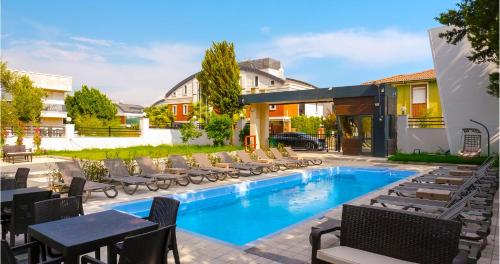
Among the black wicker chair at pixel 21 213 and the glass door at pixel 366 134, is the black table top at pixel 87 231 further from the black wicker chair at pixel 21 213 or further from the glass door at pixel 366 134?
the glass door at pixel 366 134

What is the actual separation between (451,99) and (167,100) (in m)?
44.8

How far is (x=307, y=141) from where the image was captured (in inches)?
1033

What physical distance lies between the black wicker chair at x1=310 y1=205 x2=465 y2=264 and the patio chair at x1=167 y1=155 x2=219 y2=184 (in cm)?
807

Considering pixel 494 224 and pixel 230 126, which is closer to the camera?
pixel 494 224

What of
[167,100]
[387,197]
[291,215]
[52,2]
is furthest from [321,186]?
[167,100]

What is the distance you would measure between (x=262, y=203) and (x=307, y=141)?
1638 centimetres

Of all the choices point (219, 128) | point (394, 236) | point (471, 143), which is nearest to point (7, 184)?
point (394, 236)

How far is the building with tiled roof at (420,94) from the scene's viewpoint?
30367 millimetres

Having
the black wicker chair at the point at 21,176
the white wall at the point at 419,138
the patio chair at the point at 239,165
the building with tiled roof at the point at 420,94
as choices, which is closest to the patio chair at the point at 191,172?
the patio chair at the point at 239,165

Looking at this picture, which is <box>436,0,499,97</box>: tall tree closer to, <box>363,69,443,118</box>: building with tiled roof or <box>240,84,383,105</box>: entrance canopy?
<box>240,84,383,105</box>: entrance canopy

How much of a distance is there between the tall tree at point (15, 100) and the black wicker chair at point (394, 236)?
14.1m

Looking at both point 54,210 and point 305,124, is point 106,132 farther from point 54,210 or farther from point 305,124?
point 54,210

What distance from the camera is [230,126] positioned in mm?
26391

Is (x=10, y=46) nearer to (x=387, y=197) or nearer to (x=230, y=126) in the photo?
(x=230, y=126)
